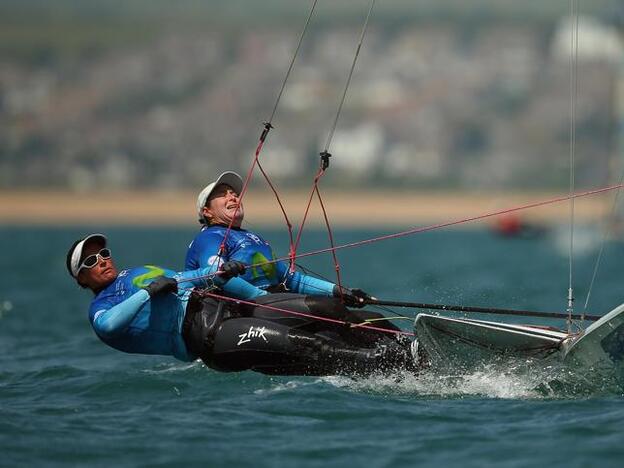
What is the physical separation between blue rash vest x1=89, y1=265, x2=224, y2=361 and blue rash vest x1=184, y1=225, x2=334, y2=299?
187 mm

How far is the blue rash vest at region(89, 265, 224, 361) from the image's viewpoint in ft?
27.7

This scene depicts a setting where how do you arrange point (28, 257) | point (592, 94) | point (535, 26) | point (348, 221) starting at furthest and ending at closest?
1. point (535, 26)
2. point (592, 94)
3. point (348, 221)
4. point (28, 257)

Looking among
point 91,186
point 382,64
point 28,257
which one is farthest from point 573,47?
point 382,64

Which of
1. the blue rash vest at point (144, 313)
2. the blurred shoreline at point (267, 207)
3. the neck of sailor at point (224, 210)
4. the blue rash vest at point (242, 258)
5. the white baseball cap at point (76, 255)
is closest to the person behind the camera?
the blue rash vest at point (144, 313)

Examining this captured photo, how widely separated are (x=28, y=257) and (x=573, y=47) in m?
29.7

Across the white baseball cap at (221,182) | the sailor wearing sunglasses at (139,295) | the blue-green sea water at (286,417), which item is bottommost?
the blue-green sea water at (286,417)

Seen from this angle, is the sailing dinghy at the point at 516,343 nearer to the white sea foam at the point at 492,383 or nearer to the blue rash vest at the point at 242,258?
the white sea foam at the point at 492,383

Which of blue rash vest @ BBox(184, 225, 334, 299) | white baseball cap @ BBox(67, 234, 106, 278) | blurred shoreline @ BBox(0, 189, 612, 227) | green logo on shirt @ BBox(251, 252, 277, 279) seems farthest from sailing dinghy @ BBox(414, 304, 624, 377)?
blurred shoreline @ BBox(0, 189, 612, 227)

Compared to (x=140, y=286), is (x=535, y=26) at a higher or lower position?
higher

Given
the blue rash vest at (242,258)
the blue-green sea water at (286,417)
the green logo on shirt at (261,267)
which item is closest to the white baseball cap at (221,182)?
the blue rash vest at (242,258)

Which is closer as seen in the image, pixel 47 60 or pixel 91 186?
pixel 91 186

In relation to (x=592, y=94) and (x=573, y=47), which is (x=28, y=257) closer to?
(x=573, y=47)

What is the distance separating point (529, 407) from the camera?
8016 millimetres

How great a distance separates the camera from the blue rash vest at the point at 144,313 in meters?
8.45
